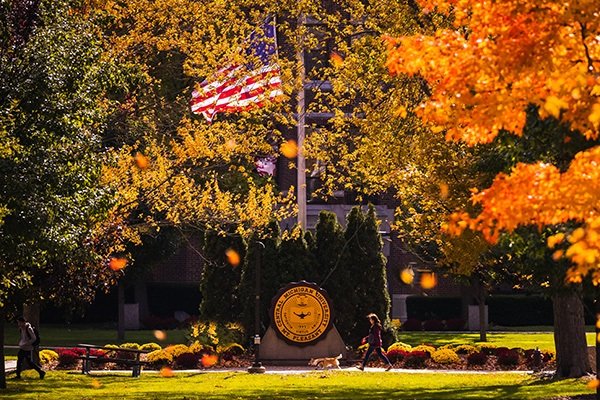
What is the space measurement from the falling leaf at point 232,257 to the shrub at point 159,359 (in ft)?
15.3

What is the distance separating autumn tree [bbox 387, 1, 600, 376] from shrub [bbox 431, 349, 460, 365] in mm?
21148

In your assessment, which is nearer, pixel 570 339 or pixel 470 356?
pixel 570 339

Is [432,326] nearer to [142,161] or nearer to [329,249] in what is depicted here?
[329,249]

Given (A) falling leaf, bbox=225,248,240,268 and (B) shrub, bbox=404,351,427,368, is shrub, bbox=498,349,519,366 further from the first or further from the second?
(A) falling leaf, bbox=225,248,240,268

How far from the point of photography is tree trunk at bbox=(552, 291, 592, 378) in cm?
2561

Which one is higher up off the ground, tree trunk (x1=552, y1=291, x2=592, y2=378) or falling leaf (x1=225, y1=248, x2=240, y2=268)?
falling leaf (x1=225, y1=248, x2=240, y2=268)

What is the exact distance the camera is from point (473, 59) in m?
10.9

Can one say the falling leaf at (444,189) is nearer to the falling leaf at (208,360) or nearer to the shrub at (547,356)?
the shrub at (547,356)

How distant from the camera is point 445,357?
3228cm

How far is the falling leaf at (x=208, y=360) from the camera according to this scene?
33000 mm

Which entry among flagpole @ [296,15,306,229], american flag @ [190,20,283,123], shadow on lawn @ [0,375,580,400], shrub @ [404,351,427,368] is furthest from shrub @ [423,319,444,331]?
shadow on lawn @ [0,375,580,400]

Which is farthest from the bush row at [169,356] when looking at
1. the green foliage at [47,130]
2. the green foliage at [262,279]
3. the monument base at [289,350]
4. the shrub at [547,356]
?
the green foliage at [47,130]

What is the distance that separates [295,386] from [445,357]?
726cm

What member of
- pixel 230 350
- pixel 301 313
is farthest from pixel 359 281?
pixel 230 350
